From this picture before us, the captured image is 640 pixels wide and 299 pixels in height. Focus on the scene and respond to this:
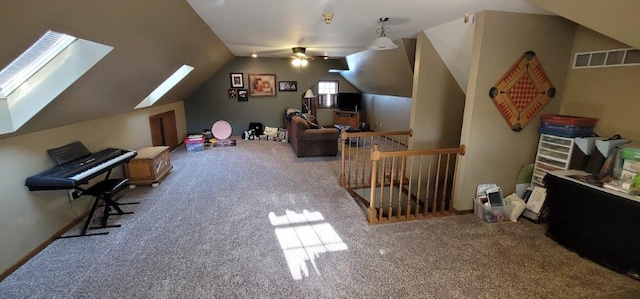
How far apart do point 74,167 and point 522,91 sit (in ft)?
15.1

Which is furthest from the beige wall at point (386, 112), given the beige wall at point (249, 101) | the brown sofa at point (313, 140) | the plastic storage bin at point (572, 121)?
the plastic storage bin at point (572, 121)

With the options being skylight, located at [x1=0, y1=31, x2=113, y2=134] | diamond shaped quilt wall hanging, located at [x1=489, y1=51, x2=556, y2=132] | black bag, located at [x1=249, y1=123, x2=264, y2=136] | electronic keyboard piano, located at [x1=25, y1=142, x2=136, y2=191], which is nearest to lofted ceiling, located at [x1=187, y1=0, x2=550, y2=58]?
diamond shaped quilt wall hanging, located at [x1=489, y1=51, x2=556, y2=132]

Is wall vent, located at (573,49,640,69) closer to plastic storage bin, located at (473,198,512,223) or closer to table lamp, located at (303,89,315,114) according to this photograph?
plastic storage bin, located at (473,198,512,223)

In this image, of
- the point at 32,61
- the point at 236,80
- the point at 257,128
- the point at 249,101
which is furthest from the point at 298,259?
the point at 236,80

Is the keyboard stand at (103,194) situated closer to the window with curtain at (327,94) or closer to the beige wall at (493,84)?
the beige wall at (493,84)

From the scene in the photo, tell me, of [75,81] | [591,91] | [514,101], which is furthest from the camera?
[514,101]

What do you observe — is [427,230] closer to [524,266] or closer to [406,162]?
[524,266]

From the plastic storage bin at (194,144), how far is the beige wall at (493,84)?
5044mm

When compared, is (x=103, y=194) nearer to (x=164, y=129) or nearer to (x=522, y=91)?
(x=164, y=129)

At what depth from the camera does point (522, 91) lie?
9.18 feet

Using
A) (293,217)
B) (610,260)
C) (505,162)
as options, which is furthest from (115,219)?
(610,260)

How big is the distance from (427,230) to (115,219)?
332 centimetres

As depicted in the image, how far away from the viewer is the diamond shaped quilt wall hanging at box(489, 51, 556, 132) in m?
2.75

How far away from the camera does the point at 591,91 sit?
2.62 meters
